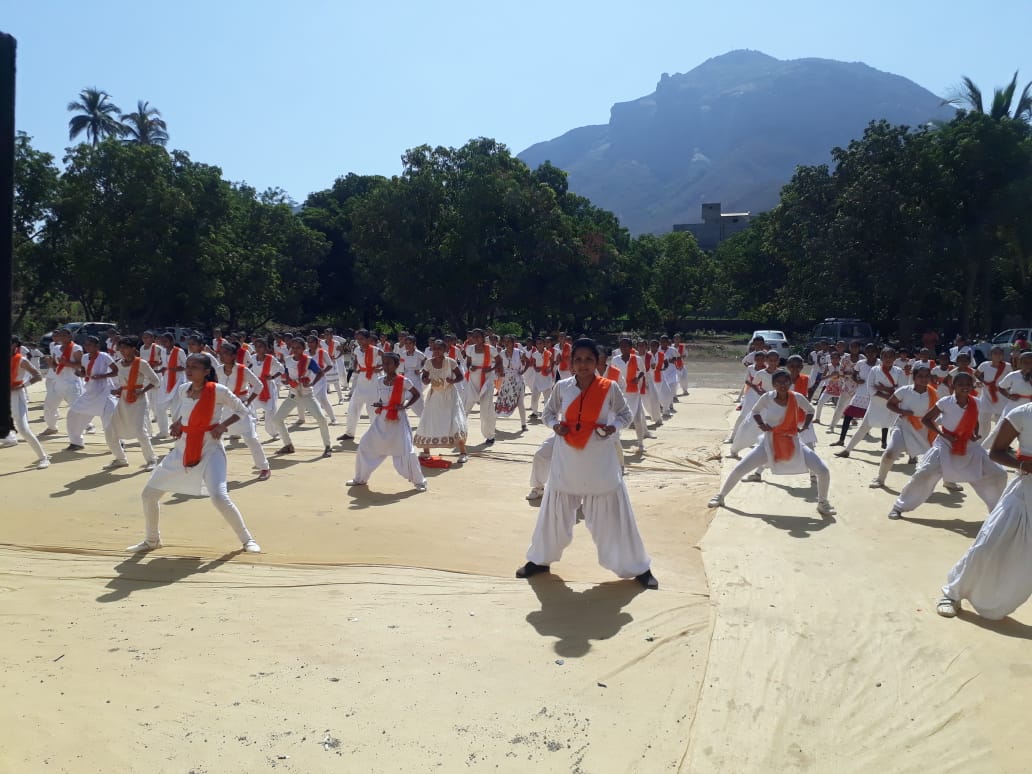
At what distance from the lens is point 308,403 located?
12211mm

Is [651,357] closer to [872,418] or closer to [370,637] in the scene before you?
[872,418]

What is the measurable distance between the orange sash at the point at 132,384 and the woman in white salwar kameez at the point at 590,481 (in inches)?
253

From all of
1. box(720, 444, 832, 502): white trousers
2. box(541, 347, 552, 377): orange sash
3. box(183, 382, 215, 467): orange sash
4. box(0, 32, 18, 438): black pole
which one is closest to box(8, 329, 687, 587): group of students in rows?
box(183, 382, 215, 467): orange sash

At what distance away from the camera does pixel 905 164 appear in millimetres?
32188

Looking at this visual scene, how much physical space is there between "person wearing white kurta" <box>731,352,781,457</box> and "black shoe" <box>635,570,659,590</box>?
14.2 ft

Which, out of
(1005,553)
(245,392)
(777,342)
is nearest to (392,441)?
(245,392)

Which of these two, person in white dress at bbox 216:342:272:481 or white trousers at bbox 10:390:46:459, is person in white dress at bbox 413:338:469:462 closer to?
person in white dress at bbox 216:342:272:481

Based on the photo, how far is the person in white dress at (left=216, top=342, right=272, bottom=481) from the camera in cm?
977

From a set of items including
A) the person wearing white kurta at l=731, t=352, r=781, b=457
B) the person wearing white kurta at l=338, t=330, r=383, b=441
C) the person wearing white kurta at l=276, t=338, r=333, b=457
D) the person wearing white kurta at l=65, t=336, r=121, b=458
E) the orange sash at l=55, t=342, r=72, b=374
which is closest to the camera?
the person wearing white kurta at l=731, t=352, r=781, b=457

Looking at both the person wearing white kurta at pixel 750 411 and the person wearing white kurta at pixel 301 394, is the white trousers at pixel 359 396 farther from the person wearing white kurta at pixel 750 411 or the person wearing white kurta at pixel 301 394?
the person wearing white kurta at pixel 750 411

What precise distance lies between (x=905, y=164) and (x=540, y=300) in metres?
14.8

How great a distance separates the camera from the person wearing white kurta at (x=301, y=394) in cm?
1191

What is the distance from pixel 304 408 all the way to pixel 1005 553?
9370 mm

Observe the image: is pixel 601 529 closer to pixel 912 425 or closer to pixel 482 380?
pixel 912 425
